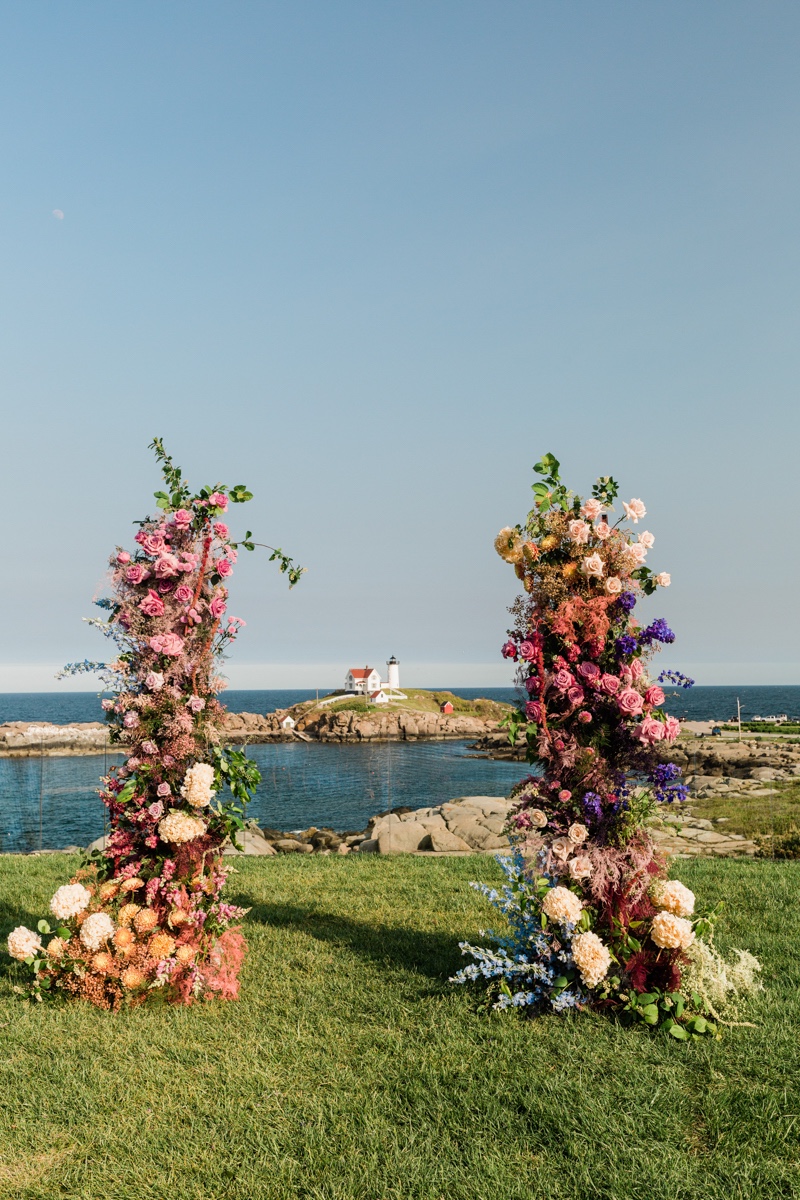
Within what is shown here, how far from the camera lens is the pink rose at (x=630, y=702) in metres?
5.38

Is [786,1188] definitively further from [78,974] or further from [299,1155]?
[78,974]

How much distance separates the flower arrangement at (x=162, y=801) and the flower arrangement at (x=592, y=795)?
2085 millimetres

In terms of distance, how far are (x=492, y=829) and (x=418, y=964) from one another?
8.12 meters

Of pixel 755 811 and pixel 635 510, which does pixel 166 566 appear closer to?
pixel 635 510

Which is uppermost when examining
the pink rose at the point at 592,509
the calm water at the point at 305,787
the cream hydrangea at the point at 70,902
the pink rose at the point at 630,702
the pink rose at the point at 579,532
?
the pink rose at the point at 592,509

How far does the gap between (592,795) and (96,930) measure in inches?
147

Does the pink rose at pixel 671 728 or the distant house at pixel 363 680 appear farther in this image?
the distant house at pixel 363 680

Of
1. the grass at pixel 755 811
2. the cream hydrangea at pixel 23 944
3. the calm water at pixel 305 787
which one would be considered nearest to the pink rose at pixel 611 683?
the cream hydrangea at pixel 23 944

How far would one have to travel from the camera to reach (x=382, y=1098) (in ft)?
13.7

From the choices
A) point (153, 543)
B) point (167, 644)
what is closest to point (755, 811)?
point (167, 644)

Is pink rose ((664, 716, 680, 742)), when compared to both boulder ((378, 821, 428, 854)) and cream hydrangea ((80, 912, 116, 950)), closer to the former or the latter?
cream hydrangea ((80, 912, 116, 950))

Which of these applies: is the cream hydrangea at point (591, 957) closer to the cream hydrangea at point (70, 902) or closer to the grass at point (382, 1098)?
the grass at point (382, 1098)

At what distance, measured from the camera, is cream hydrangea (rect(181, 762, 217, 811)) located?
18.8 ft

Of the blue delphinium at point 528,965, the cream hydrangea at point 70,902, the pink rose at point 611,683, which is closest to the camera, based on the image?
the blue delphinium at point 528,965
